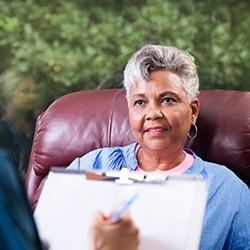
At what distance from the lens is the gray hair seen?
173cm

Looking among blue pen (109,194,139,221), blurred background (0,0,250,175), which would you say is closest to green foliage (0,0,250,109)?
blurred background (0,0,250,175)

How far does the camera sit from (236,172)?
1.88 meters

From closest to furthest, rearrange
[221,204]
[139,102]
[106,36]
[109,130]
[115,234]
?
1. [115,234]
2. [221,204]
3. [139,102]
4. [109,130]
5. [106,36]

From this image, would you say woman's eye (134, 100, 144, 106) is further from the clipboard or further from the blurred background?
the blurred background

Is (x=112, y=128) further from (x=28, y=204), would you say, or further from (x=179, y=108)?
(x=28, y=204)

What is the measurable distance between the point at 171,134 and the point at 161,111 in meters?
0.08

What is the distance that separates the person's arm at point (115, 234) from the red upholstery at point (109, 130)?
0.97 meters

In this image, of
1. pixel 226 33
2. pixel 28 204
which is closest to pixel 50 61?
pixel 226 33

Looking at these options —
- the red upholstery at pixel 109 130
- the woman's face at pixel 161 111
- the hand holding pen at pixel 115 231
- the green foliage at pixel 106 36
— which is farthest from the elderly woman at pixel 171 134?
the green foliage at pixel 106 36

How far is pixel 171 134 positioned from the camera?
174 centimetres

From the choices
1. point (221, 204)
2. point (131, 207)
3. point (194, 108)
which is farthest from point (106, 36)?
point (131, 207)

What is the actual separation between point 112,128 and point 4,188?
1491mm

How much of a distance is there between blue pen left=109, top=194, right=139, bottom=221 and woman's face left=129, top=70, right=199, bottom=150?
0.69 meters

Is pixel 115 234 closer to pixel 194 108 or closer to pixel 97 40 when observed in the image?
pixel 194 108
